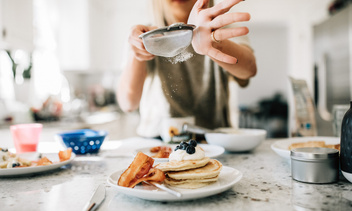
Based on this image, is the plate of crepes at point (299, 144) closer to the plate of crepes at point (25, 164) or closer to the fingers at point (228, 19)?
the fingers at point (228, 19)

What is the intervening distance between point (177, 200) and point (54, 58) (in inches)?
135

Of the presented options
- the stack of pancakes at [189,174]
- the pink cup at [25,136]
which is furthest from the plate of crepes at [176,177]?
the pink cup at [25,136]

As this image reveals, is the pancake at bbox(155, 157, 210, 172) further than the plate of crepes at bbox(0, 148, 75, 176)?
No

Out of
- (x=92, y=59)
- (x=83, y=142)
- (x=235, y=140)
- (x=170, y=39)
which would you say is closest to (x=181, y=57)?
(x=170, y=39)

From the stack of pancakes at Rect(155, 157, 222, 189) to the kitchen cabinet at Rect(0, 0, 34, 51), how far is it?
6.83 feet

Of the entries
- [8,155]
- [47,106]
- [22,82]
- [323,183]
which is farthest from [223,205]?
[22,82]

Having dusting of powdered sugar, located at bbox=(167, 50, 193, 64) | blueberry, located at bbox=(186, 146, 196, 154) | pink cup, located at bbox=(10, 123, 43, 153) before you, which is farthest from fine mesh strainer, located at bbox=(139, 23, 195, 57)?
pink cup, located at bbox=(10, 123, 43, 153)

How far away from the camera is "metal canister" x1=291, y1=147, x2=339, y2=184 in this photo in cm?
67

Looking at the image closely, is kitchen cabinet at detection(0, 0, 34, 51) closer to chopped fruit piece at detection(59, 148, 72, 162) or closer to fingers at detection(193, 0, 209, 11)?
chopped fruit piece at detection(59, 148, 72, 162)

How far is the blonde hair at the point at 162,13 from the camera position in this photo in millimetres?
924

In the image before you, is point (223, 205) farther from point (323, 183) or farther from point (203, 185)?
point (323, 183)

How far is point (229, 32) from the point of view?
29.5 inches

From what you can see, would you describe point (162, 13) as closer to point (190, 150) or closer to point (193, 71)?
point (193, 71)

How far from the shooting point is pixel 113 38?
4289 mm
